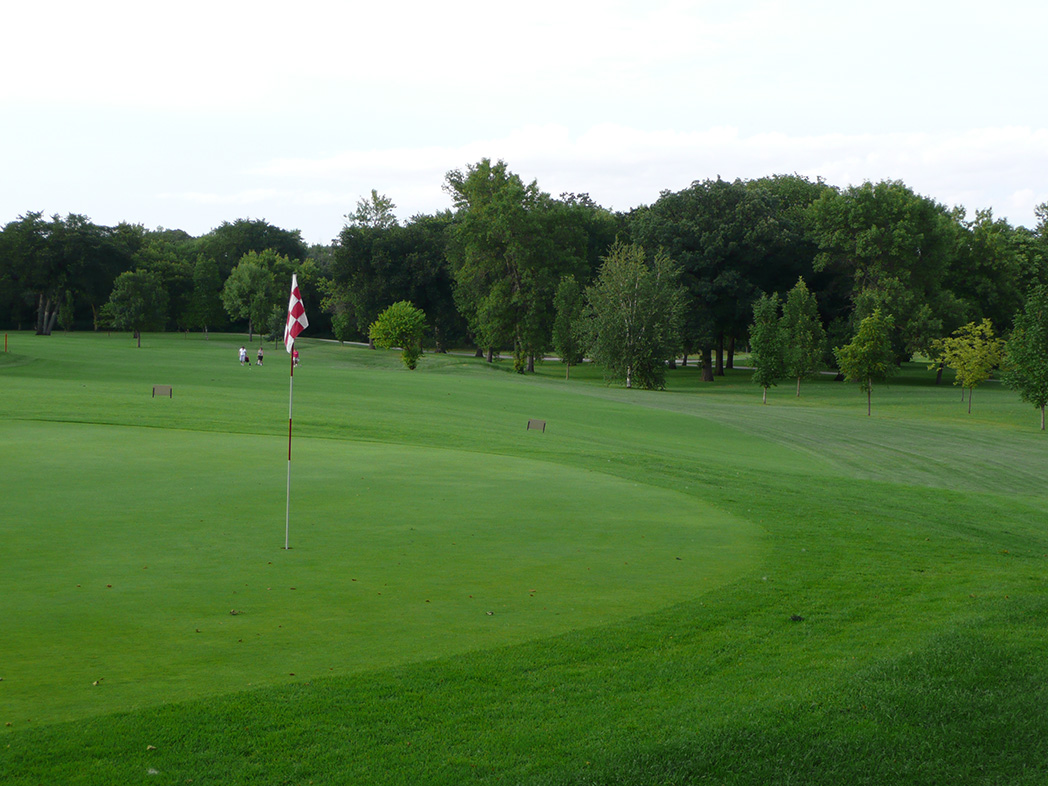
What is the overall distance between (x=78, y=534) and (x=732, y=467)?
15.9 metres

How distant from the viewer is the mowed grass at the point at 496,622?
5.73 m

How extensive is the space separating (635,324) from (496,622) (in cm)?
5462

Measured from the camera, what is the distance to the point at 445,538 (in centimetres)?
1113

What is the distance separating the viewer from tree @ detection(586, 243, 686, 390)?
202ft

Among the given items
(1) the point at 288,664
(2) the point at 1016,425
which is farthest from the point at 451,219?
(1) the point at 288,664

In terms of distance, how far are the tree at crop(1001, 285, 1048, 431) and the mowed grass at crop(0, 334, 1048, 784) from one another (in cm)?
2673

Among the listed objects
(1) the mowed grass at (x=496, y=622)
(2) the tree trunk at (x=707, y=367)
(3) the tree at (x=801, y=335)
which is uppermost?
(3) the tree at (x=801, y=335)

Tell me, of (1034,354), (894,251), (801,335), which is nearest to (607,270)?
(801,335)

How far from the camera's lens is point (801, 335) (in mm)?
61438

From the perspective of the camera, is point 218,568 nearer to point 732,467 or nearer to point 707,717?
point 707,717

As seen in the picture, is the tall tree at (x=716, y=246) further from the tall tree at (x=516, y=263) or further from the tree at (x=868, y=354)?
the tree at (x=868, y=354)

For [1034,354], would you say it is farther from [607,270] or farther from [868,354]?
[607,270]

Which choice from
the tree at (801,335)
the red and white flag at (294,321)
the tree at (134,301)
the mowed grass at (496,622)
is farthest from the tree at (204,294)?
the red and white flag at (294,321)

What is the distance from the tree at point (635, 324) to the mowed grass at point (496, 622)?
42.5 meters
